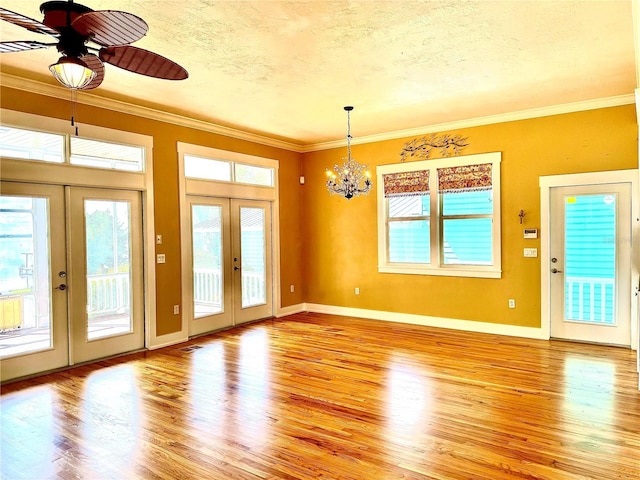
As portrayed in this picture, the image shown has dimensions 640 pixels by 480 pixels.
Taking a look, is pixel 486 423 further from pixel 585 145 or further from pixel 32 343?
pixel 32 343

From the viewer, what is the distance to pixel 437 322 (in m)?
6.40

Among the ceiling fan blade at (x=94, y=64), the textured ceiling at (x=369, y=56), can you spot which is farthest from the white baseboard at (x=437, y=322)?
the ceiling fan blade at (x=94, y=64)

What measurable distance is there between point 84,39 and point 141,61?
1.10 ft

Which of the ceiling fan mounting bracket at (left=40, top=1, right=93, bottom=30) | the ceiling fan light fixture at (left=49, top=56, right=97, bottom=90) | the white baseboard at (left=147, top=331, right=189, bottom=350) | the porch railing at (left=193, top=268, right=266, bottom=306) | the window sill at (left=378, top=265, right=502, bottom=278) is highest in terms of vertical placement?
the ceiling fan mounting bracket at (left=40, top=1, right=93, bottom=30)

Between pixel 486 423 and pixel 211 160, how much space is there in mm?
4843

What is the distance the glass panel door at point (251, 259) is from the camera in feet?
21.5

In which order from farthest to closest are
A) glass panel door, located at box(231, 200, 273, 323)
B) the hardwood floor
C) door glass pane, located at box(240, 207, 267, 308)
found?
door glass pane, located at box(240, 207, 267, 308), glass panel door, located at box(231, 200, 273, 323), the hardwood floor

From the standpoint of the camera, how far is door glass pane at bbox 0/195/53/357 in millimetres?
4129

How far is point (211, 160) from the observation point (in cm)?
618

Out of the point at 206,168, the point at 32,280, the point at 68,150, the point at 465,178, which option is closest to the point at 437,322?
the point at 465,178

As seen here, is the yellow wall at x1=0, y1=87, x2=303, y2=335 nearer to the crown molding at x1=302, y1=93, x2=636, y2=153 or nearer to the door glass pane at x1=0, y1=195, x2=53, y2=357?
the door glass pane at x1=0, y1=195, x2=53, y2=357

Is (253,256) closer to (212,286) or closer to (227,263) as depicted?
(227,263)

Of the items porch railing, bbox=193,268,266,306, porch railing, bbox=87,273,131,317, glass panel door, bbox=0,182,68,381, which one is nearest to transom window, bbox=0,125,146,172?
glass panel door, bbox=0,182,68,381

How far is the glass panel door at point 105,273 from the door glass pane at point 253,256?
68.8 inches
